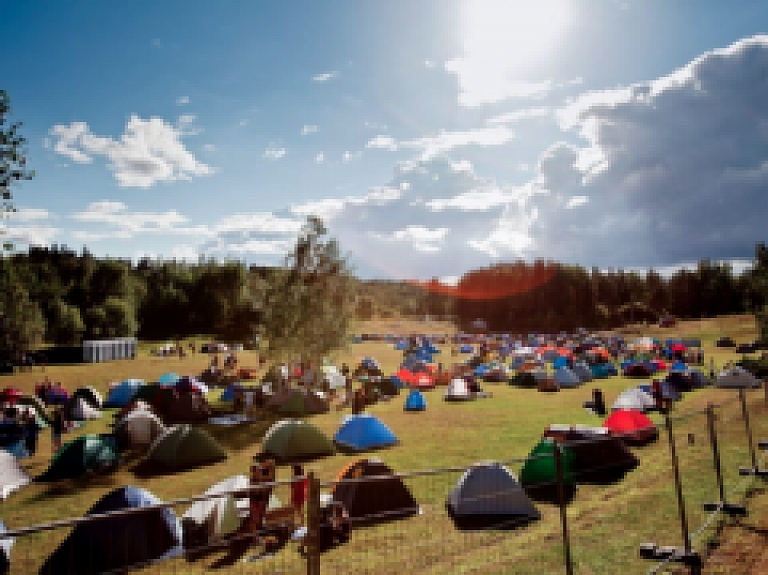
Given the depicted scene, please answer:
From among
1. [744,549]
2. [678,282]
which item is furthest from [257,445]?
[678,282]

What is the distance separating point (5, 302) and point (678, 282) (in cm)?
11191

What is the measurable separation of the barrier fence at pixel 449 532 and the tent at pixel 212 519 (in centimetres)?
3

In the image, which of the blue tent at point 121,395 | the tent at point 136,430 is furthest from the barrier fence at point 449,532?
the blue tent at point 121,395

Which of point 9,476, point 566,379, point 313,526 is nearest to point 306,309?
point 9,476

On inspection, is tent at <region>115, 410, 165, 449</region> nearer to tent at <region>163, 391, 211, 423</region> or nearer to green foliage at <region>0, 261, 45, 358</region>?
tent at <region>163, 391, 211, 423</region>

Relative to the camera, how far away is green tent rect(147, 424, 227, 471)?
16.2m

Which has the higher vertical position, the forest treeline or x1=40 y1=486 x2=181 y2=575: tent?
the forest treeline

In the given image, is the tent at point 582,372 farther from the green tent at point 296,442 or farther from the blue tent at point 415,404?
the green tent at point 296,442

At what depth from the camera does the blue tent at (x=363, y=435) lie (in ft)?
58.1

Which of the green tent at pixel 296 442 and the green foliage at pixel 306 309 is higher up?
the green foliage at pixel 306 309

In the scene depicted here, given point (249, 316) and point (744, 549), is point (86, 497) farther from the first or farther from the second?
point (249, 316)

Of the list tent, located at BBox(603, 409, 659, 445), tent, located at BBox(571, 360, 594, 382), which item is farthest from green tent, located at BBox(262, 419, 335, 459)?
tent, located at BBox(571, 360, 594, 382)

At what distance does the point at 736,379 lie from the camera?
26.8 metres

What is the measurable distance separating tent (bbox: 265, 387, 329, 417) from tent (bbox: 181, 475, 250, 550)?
577 inches
